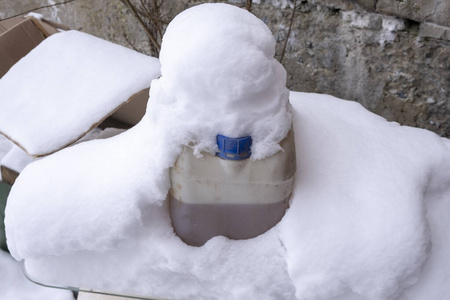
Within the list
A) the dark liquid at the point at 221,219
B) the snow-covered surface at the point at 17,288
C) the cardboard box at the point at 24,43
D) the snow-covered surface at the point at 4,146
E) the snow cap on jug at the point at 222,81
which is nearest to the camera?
the snow cap on jug at the point at 222,81

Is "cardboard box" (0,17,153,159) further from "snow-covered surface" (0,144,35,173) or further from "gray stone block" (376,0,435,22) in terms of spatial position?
"gray stone block" (376,0,435,22)

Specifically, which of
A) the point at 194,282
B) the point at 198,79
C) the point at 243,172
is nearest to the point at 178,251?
the point at 194,282

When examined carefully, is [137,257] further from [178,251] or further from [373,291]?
[373,291]

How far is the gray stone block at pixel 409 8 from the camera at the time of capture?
1456mm

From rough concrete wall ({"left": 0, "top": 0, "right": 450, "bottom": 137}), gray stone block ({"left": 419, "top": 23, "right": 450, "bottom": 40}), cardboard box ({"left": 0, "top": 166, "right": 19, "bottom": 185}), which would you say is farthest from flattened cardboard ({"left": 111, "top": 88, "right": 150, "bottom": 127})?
gray stone block ({"left": 419, "top": 23, "right": 450, "bottom": 40})

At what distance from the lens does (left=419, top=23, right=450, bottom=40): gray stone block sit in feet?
4.79

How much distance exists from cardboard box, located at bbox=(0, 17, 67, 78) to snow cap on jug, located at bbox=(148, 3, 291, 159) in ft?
2.85

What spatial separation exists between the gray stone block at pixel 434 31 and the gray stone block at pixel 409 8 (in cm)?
3

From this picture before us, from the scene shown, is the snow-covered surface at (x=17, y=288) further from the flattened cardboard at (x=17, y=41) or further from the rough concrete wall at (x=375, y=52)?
the rough concrete wall at (x=375, y=52)

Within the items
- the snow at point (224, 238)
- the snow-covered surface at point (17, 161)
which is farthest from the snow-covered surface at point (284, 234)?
the snow-covered surface at point (17, 161)

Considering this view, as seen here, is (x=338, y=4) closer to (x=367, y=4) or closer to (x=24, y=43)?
(x=367, y=4)

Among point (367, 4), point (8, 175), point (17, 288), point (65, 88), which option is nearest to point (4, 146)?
point (8, 175)

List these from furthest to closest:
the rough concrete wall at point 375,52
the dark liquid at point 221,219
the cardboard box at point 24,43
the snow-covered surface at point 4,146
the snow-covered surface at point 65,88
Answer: the snow-covered surface at point 4,146
the rough concrete wall at point 375,52
the cardboard box at point 24,43
the snow-covered surface at point 65,88
the dark liquid at point 221,219

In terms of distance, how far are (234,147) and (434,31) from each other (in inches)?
40.6
